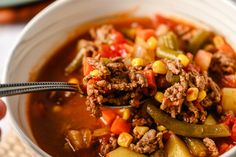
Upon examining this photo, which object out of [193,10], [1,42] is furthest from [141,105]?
[1,42]

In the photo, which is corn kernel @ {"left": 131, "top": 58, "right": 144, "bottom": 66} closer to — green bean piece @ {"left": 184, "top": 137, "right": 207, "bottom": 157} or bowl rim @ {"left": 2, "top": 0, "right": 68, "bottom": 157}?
green bean piece @ {"left": 184, "top": 137, "right": 207, "bottom": 157}

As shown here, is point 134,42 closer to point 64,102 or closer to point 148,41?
point 148,41

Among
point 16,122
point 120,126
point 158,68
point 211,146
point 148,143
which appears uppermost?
point 158,68

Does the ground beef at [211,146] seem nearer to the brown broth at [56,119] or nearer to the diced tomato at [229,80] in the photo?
the diced tomato at [229,80]

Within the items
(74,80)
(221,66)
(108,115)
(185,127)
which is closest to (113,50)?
(74,80)

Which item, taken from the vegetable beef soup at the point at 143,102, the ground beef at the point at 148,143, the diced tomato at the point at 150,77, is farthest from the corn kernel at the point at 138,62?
the ground beef at the point at 148,143

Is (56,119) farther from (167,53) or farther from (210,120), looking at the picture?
(210,120)

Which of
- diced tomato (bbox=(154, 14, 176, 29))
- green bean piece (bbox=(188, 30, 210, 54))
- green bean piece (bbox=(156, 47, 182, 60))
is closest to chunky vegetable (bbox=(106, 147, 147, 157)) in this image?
green bean piece (bbox=(156, 47, 182, 60))
